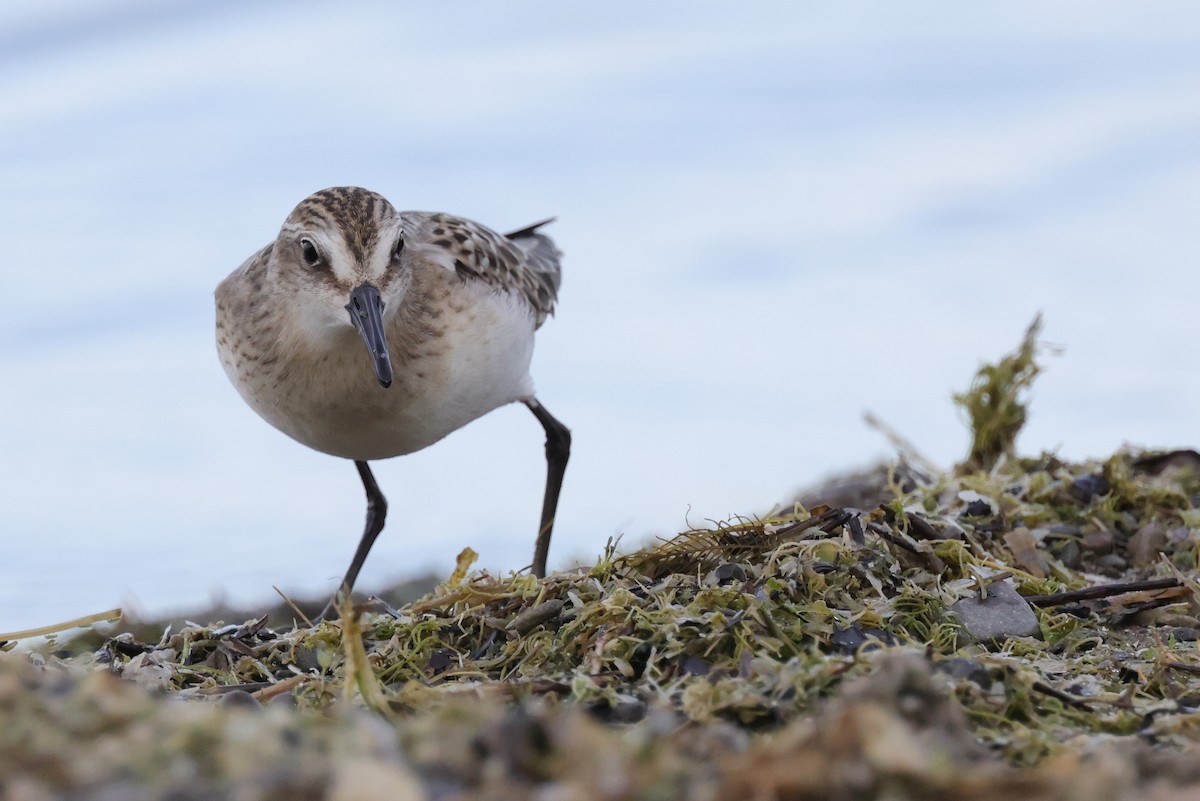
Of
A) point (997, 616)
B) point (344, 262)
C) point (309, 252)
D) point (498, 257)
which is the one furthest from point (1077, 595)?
point (498, 257)

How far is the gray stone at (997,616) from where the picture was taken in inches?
162

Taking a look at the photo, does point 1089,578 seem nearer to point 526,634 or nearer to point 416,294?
point 526,634

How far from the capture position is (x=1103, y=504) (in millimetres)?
5871

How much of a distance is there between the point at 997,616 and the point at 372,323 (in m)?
2.42

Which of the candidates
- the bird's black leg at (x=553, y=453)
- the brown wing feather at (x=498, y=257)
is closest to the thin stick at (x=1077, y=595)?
the brown wing feather at (x=498, y=257)

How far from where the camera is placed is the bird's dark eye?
5320 millimetres

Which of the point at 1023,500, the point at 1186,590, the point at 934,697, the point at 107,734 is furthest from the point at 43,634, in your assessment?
the point at 1023,500

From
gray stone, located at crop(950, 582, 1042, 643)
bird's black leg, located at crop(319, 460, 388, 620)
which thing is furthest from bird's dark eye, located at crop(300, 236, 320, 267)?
gray stone, located at crop(950, 582, 1042, 643)

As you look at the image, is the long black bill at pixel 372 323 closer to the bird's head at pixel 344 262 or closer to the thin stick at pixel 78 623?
the bird's head at pixel 344 262

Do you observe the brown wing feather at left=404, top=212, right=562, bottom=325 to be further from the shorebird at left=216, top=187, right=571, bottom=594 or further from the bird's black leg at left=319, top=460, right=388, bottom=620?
the bird's black leg at left=319, top=460, right=388, bottom=620

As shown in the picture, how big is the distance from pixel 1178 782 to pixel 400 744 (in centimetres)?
145

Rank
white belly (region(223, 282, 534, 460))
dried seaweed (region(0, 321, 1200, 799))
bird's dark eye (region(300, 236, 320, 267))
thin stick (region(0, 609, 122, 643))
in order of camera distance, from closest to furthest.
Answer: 1. dried seaweed (region(0, 321, 1200, 799))
2. thin stick (region(0, 609, 122, 643))
3. bird's dark eye (region(300, 236, 320, 267))
4. white belly (region(223, 282, 534, 460))

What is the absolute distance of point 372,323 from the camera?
5066 millimetres

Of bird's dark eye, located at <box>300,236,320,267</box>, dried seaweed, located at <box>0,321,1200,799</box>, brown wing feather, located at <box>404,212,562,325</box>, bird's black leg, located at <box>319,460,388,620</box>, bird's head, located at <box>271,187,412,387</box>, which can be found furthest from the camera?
bird's black leg, located at <box>319,460,388,620</box>
